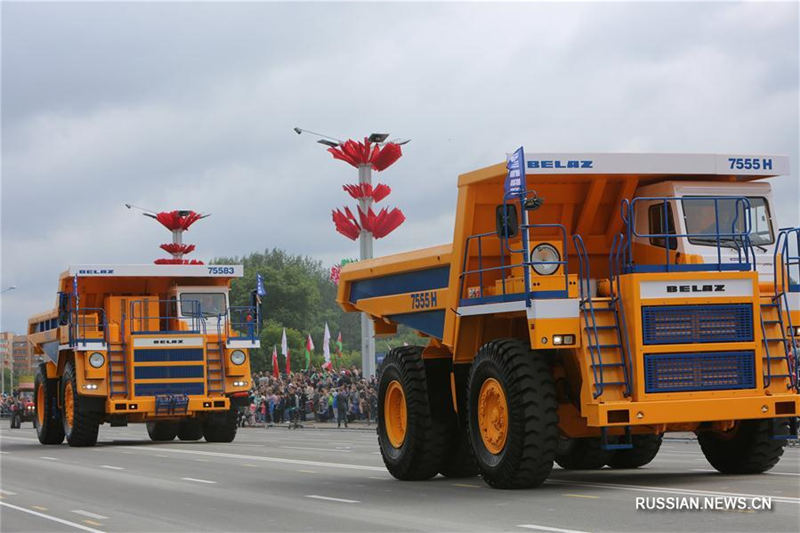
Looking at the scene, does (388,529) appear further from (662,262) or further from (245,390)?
(245,390)

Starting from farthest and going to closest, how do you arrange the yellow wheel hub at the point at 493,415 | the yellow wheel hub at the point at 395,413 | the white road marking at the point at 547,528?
the yellow wheel hub at the point at 395,413 < the yellow wheel hub at the point at 493,415 < the white road marking at the point at 547,528

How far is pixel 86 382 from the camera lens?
30469 millimetres

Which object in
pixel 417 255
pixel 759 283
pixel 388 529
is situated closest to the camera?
pixel 388 529

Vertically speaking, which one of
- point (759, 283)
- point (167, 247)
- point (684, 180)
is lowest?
point (759, 283)

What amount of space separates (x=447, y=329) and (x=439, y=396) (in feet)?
4.07

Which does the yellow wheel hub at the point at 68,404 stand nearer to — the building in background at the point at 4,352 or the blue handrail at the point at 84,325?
the blue handrail at the point at 84,325

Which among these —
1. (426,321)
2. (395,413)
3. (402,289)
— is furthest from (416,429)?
(402,289)

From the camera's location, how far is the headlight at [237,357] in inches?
1249

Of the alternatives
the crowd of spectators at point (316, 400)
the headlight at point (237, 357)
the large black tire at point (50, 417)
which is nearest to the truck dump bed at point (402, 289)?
the headlight at point (237, 357)

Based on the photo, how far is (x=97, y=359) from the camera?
30.5m

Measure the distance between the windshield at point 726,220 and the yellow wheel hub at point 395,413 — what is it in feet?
15.7

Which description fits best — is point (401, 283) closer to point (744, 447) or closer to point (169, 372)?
point (744, 447)

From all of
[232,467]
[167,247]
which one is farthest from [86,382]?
[167,247]

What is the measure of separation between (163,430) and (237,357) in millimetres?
5295
